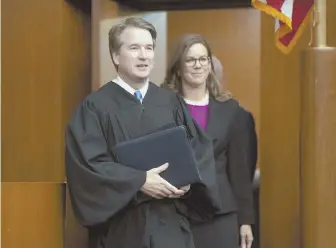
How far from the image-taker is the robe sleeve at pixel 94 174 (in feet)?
6.72

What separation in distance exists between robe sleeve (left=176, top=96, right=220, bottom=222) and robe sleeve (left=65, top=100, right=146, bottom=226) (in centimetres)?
22

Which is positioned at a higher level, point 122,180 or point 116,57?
point 116,57

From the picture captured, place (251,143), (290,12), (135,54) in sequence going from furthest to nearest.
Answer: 1. (251,143)
2. (290,12)
3. (135,54)

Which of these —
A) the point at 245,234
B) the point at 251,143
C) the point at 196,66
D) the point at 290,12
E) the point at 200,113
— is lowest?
the point at 245,234

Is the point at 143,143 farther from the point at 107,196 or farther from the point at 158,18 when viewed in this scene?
the point at 158,18

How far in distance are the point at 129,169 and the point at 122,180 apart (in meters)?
0.04

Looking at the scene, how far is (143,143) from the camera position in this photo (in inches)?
80.7

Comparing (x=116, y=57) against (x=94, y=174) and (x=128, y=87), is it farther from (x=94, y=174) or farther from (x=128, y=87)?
(x=94, y=174)

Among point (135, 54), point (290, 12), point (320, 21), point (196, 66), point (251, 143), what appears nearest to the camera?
point (320, 21)

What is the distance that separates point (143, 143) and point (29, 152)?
1363 millimetres

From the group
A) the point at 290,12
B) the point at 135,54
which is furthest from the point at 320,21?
the point at 135,54

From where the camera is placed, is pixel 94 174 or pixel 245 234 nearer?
pixel 94 174

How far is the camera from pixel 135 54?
2152 millimetres

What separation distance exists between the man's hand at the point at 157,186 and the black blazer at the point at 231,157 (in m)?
0.43
